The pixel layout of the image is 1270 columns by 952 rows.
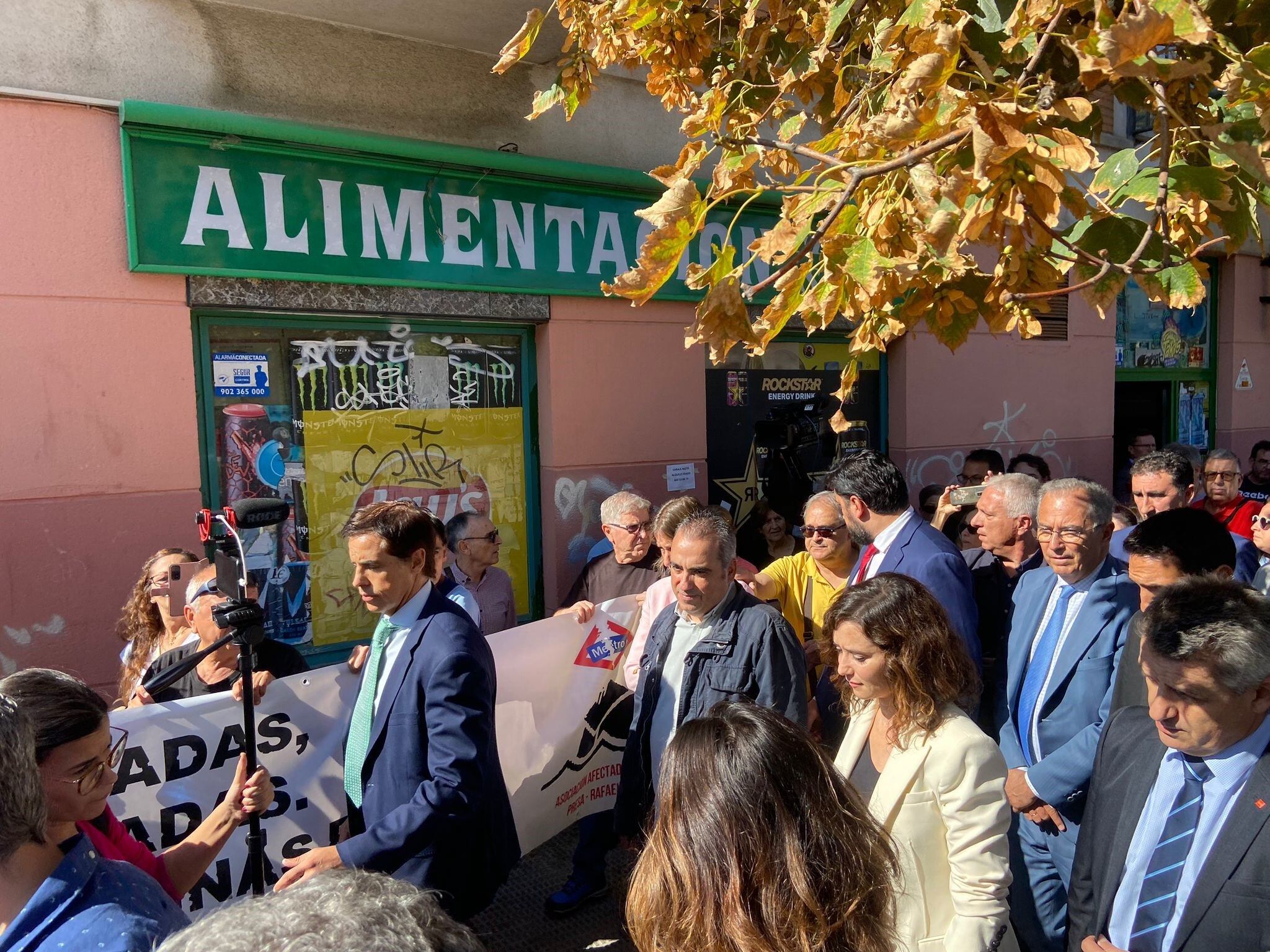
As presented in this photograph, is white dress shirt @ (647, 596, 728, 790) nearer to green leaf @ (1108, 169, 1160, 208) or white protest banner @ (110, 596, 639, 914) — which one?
white protest banner @ (110, 596, 639, 914)

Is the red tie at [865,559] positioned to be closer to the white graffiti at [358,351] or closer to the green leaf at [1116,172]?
the green leaf at [1116,172]

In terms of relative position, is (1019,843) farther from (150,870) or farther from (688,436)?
(688,436)

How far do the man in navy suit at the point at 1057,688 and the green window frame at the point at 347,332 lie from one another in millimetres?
3614

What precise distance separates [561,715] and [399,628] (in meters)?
1.41

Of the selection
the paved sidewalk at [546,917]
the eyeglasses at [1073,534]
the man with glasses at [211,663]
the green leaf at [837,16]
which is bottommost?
the paved sidewalk at [546,917]

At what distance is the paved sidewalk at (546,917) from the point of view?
4043mm

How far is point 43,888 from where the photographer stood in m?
1.62

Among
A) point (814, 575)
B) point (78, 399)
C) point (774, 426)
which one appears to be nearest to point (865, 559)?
point (814, 575)

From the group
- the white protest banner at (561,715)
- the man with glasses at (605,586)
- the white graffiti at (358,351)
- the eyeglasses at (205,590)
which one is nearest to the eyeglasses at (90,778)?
the eyeglasses at (205,590)

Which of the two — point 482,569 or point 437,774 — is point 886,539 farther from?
point 482,569

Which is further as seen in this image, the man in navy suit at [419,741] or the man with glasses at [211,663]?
the man with glasses at [211,663]

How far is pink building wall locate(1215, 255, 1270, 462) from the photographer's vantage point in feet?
35.4

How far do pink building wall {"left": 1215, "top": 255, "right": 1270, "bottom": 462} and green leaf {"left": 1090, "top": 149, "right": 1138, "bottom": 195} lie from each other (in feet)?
30.9

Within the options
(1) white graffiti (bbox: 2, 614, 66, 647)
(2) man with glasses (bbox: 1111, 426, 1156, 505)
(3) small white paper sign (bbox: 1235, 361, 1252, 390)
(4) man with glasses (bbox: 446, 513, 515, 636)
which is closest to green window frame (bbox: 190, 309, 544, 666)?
(1) white graffiti (bbox: 2, 614, 66, 647)
